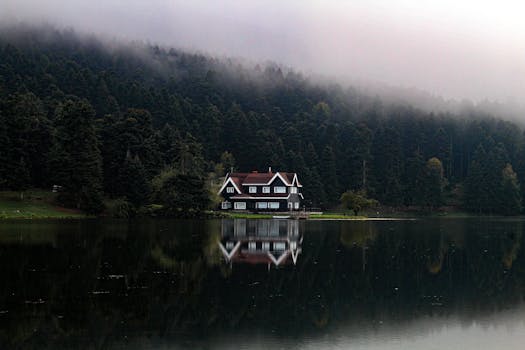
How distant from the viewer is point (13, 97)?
7712 cm

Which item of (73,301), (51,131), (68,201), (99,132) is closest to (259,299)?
(73,301)

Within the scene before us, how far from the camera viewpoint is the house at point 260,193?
9644 centimetres

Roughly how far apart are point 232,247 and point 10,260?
13433 millimetres

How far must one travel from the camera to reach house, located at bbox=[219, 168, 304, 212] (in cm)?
9644

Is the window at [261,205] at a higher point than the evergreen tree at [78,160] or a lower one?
lower

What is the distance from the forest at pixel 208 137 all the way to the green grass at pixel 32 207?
5.19ft

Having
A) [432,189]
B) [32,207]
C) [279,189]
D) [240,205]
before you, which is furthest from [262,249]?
[432,189]

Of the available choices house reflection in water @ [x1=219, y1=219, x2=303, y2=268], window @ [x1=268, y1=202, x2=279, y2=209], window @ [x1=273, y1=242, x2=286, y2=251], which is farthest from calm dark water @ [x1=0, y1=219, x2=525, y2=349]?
window @ [x1=268, y1=202, x2=279, y2=209]

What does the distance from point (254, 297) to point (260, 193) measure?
76.4 m

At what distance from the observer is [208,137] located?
124 meters

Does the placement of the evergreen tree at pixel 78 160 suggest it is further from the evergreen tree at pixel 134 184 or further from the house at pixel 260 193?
the house at pixel 260 193

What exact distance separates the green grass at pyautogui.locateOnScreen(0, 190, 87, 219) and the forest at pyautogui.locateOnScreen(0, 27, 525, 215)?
5.19 ft

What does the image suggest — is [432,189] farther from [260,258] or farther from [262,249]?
[260,258]

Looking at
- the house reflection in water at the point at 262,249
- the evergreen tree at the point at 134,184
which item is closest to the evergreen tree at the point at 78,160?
the evergreen tree at the point at 134,184
